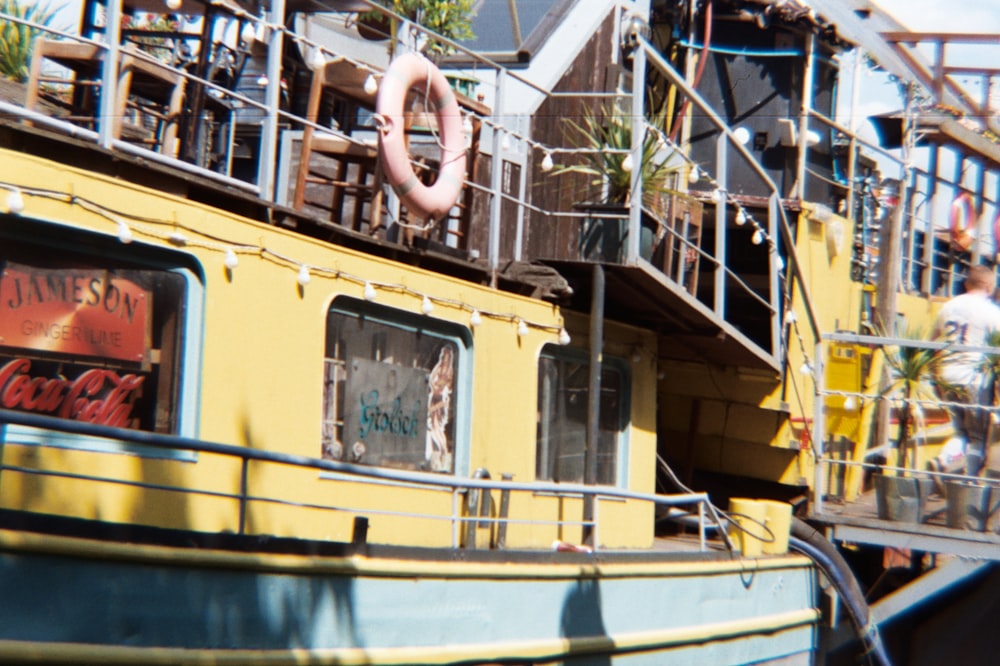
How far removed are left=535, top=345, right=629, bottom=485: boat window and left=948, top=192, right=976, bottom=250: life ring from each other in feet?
26.7

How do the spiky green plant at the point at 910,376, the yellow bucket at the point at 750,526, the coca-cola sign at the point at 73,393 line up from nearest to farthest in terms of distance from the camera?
the coca-cola sign at the point at 73,393, the yellow bucket at the point at 750,526, the spiky green plant at the point at 910,376

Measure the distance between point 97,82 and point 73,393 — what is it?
1899 millimetres

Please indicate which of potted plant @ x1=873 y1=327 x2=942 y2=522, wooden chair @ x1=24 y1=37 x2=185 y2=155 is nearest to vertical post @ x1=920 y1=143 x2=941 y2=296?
potted plant @ x1=873 y1=327 x2=942 y2=522

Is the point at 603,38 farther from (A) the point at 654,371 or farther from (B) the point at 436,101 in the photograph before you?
(B) the point at 436,101

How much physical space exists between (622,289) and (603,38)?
103 inches

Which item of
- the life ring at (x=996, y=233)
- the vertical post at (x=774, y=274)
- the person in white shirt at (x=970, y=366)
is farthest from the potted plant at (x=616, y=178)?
the life ring at (x=996, y=233)

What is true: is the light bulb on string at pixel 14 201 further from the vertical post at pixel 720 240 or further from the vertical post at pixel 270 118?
the vertical post at pixel 720 240

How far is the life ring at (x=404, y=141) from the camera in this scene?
7117 millimetres

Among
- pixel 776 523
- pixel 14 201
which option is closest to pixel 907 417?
pixel 776 523

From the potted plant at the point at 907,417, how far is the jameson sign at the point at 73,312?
597 cm

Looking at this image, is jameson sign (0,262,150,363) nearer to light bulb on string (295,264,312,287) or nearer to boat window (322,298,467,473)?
light bulb on string (295,264,312,287)

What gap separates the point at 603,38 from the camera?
35.3ft

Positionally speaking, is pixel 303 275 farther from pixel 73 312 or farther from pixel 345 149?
pixel 345 149

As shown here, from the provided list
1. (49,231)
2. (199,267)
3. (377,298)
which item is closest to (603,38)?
(377,298)
